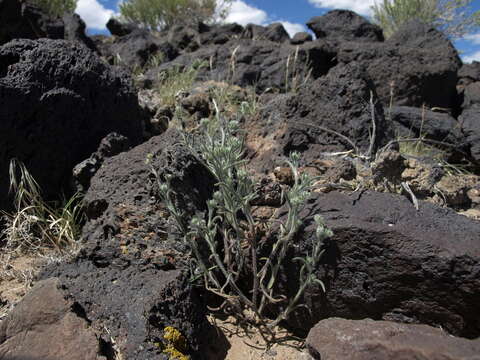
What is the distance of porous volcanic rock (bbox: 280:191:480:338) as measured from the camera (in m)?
1.92

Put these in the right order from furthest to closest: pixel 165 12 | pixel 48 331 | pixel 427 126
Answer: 1. pixel 165 12
2. pixel 427 126
3. pixel 48 331

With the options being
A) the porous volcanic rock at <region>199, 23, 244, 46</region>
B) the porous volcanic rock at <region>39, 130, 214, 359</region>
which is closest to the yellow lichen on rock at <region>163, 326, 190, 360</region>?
the porous volcanic rock at <region>39, 130, 214, 359</region>

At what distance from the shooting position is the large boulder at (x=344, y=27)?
8.65m

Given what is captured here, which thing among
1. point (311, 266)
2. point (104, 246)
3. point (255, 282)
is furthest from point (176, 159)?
point (311, 266)

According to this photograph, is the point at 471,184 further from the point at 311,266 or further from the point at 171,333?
the point at 171,333

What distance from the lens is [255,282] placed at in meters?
2.23

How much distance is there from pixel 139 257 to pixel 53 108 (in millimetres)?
1673

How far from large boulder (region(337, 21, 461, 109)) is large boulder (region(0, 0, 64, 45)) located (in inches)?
167

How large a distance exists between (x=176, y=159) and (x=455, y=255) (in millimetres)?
1468

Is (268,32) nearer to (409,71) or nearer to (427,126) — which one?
(409,71)

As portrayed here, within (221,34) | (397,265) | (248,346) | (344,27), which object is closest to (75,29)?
(221,34)

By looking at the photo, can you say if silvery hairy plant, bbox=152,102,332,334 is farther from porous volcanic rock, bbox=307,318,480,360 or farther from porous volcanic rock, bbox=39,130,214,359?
porous volcanic rock, bbox=307,318,480,360

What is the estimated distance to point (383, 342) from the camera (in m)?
1.70

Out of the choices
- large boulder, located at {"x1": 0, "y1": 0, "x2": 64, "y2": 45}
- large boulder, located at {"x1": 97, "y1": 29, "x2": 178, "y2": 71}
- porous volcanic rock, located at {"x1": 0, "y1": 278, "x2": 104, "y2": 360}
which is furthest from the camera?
large boulder, located at {"x1": 97, "y1": 29, "x2": 178, "y2": 71}
